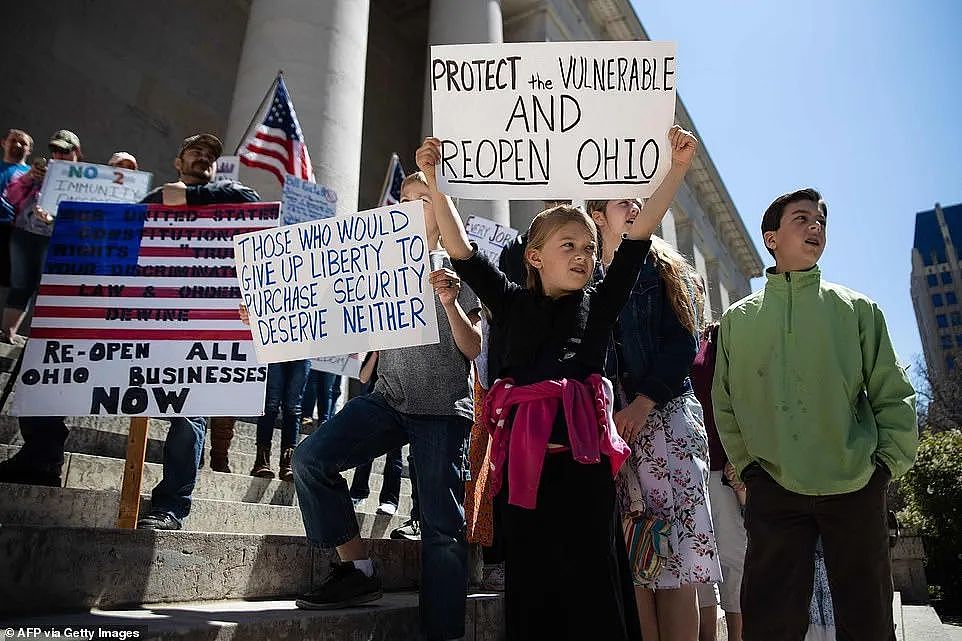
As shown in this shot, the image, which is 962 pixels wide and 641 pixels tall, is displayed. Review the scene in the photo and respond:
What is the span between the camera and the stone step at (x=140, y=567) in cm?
230

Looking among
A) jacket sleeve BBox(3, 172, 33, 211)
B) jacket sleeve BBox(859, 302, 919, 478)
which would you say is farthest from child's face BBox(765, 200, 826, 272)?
Result: jacket sleeve BBox(3, 172, 33, 211)

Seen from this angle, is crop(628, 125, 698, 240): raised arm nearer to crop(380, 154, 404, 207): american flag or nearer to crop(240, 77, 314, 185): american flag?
crop(240, 77, 314, 185): american flag

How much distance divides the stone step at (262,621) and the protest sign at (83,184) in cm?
457

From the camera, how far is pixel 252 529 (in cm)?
399

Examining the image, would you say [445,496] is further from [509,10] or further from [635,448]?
[509,10]

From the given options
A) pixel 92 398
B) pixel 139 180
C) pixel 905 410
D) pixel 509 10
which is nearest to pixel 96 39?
pixel 139 180

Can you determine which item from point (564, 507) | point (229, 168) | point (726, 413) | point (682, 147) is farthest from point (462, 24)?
point (564, 507)

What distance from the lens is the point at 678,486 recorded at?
277 centimetres

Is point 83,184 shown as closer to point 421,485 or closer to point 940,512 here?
point 421,485

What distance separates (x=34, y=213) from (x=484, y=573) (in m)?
5.16

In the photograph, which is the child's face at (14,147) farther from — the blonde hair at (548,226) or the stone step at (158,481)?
the blonde hair at (548,226)

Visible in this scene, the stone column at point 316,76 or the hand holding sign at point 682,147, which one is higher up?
the stone column at point 316,76

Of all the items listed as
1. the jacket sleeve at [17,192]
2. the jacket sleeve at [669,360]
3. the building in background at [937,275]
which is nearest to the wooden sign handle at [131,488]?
the jacket sleeve at [669,360]

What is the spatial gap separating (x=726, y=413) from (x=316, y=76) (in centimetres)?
679
